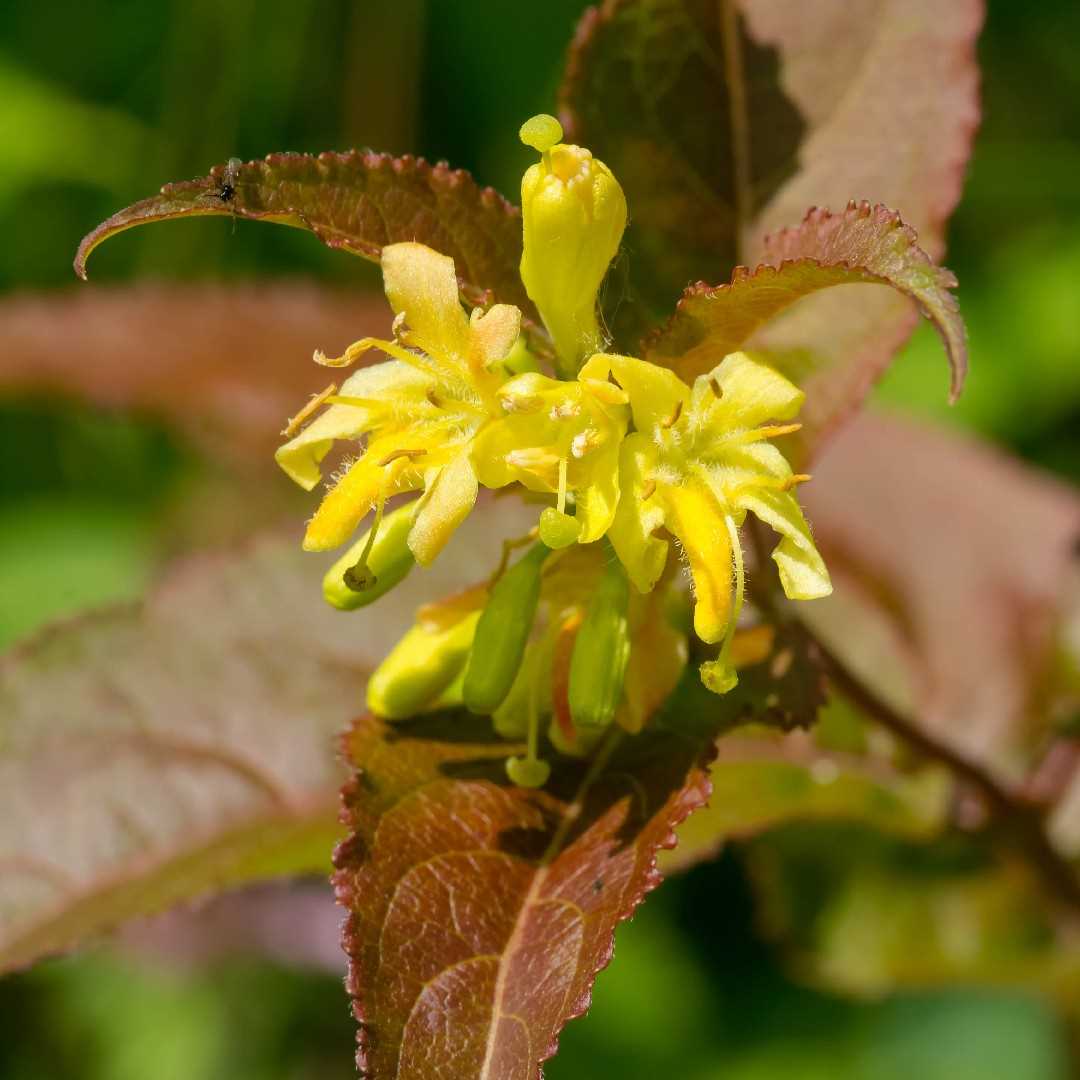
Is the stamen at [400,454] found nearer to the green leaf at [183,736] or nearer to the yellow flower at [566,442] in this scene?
the yellow flower at [566,442]

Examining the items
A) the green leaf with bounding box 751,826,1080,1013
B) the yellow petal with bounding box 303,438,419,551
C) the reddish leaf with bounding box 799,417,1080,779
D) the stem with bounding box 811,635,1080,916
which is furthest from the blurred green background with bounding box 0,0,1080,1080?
the yellow petal with bounding box 303,438,419,551

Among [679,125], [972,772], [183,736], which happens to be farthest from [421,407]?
[972,772]

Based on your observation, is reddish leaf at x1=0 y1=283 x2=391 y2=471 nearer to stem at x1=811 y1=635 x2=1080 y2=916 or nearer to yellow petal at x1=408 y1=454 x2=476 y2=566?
stem at x1=811 y1=635 x2=1080 y2=916

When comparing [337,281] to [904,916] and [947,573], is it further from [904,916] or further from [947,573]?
[904,916]

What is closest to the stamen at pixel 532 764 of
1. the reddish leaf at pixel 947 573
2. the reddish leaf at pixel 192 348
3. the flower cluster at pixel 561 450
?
the flower cluster at pixel 561 450

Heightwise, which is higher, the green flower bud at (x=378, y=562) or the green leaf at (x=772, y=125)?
the green leaf at (x=772, y=125)

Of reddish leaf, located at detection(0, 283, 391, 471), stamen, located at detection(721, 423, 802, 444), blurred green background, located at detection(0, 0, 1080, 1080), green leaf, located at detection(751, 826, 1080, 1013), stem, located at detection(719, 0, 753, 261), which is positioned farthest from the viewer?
blurred green background, located at detection(0, 0, 1080, 1080)

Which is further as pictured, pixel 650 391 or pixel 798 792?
pixel 798 792
